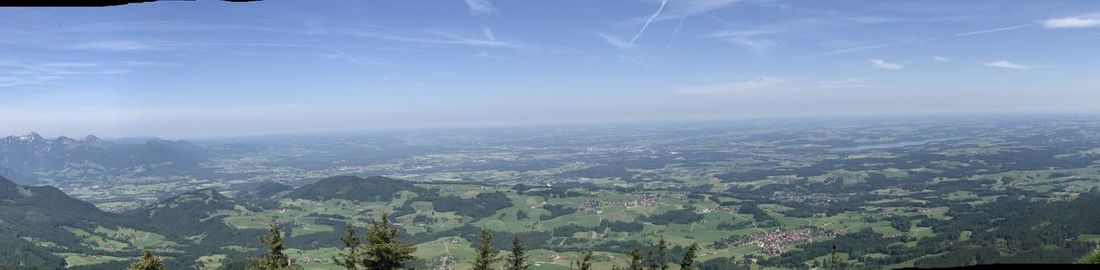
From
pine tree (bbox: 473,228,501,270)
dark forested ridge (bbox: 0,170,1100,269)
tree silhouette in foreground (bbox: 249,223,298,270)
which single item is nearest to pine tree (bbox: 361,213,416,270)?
tree silhouette in foreground (bbox: 249,223,298,270)

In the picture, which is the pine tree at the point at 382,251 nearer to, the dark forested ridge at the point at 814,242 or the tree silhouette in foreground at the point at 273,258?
the tree silhouette in foreground at the point at 273,258

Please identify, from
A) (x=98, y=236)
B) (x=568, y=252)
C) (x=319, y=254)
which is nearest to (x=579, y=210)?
(x=568, y=252)

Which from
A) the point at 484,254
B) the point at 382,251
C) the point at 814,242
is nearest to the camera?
the point at 382,251

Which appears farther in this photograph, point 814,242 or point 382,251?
point 814,242

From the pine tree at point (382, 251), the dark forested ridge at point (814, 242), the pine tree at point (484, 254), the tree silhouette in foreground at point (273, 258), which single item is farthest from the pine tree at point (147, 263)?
the dark forested ridge at point (814, 242)

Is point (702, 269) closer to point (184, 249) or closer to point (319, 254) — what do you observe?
point (319, 254)

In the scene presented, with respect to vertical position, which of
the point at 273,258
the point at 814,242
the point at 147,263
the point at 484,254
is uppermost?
the point at 147,263

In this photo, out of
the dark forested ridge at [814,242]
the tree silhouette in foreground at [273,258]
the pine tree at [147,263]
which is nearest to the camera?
the pine tree at [147,263]

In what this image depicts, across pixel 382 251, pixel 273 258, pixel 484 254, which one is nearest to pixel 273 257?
pixel 273 258

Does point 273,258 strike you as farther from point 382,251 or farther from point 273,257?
point 382,251
